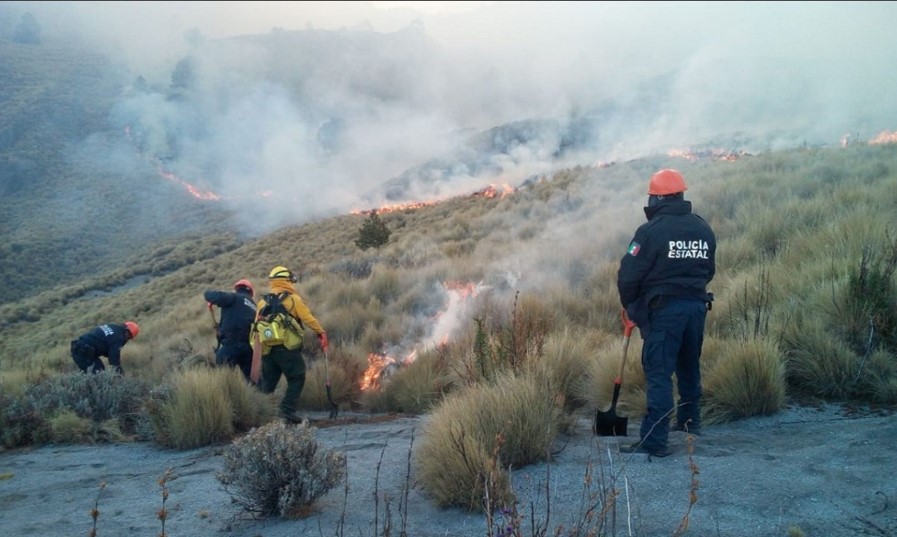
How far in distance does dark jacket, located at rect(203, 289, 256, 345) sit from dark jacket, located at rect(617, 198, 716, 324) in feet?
19.2

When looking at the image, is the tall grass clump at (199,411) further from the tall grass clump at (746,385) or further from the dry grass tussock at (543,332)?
the tall grass clump at (746,385)

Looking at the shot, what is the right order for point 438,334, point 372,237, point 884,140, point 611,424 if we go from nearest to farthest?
point 611,424
point 438,334
point 884,140
point 372,237

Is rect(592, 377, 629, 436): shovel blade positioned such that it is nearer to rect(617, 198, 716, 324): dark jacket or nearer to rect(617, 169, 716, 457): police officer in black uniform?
rect(617, 169, 716, 457): police officer in black uniform

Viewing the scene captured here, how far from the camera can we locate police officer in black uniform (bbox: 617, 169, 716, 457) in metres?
5.14

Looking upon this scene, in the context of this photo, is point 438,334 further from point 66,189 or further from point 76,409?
point 66,189

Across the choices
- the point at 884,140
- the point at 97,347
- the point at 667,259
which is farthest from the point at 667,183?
→ the point at 884,140

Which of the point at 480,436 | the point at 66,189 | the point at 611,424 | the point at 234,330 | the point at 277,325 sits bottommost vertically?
the point at 611,424

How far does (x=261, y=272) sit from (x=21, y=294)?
13.7 metres

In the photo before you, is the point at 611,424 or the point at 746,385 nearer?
the point at 611,424

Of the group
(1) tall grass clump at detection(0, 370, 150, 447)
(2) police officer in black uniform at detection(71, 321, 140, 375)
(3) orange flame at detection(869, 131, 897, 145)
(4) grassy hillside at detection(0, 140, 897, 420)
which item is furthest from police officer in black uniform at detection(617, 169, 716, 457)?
(3) orange flame at detection(869, 131, 897, 145)

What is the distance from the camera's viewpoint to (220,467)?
6.12 metres

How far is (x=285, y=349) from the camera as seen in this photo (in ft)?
27.7

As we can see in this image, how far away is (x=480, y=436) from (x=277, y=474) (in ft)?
4.61

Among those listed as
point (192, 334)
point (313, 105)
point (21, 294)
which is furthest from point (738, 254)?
point (313, 105)
